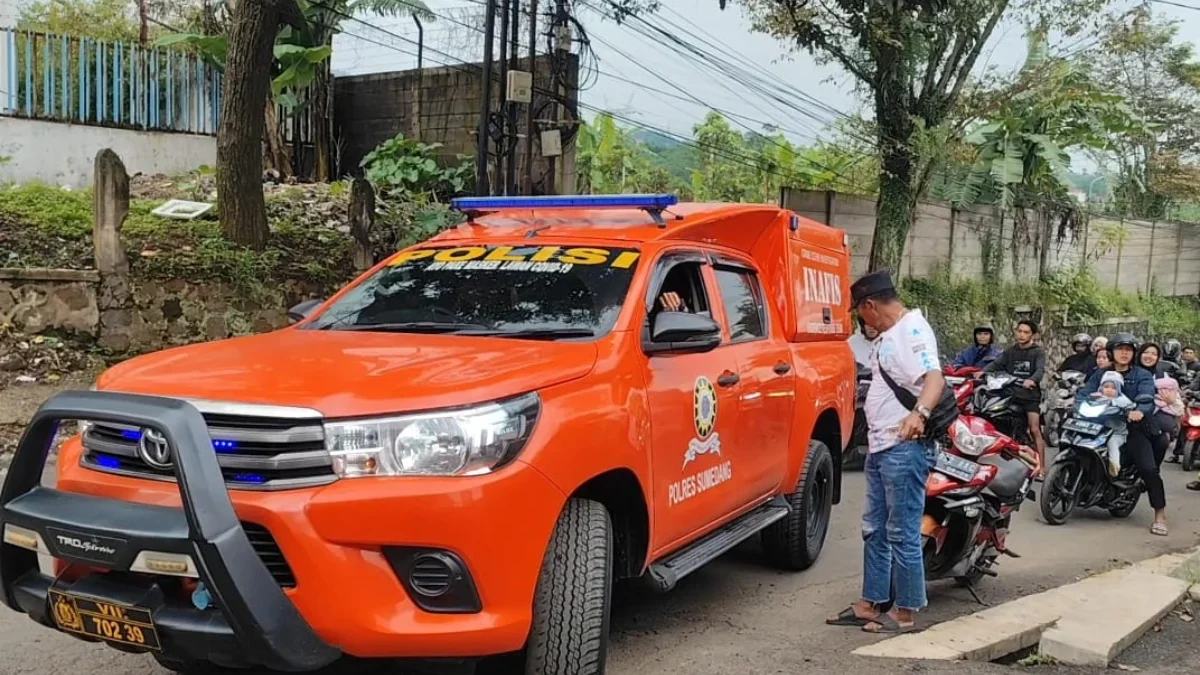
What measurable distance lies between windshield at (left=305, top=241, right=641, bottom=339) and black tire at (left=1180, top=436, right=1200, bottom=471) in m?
10.4

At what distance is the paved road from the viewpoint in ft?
14.1

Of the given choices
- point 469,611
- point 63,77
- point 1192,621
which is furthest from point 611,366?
point 63,77

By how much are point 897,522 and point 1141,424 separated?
492 centimetres

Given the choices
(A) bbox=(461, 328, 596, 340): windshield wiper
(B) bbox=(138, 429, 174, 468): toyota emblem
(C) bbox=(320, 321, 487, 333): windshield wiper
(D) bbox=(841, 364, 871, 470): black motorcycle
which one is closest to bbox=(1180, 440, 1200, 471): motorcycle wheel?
(D) bbox=(841, 364, 871, 470): black motorcycle

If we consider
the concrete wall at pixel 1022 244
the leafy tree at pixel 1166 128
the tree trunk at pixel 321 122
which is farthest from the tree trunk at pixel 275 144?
the leafy tree at pixel 1166 128

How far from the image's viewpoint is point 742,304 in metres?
5.68

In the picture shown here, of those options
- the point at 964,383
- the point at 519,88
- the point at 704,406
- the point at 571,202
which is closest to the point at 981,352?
the point at 964,383

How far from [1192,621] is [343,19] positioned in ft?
41.5

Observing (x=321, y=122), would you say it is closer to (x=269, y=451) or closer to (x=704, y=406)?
(x=704, y=406)

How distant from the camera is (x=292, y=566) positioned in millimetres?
3016

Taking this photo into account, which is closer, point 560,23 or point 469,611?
point 469,611

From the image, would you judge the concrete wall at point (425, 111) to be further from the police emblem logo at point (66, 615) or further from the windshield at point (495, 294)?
the police emblem logo at point (66, 615)

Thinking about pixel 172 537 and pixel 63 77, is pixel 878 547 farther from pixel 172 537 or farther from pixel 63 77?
pixel 63 77

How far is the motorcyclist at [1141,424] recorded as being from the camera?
28.5 feet
